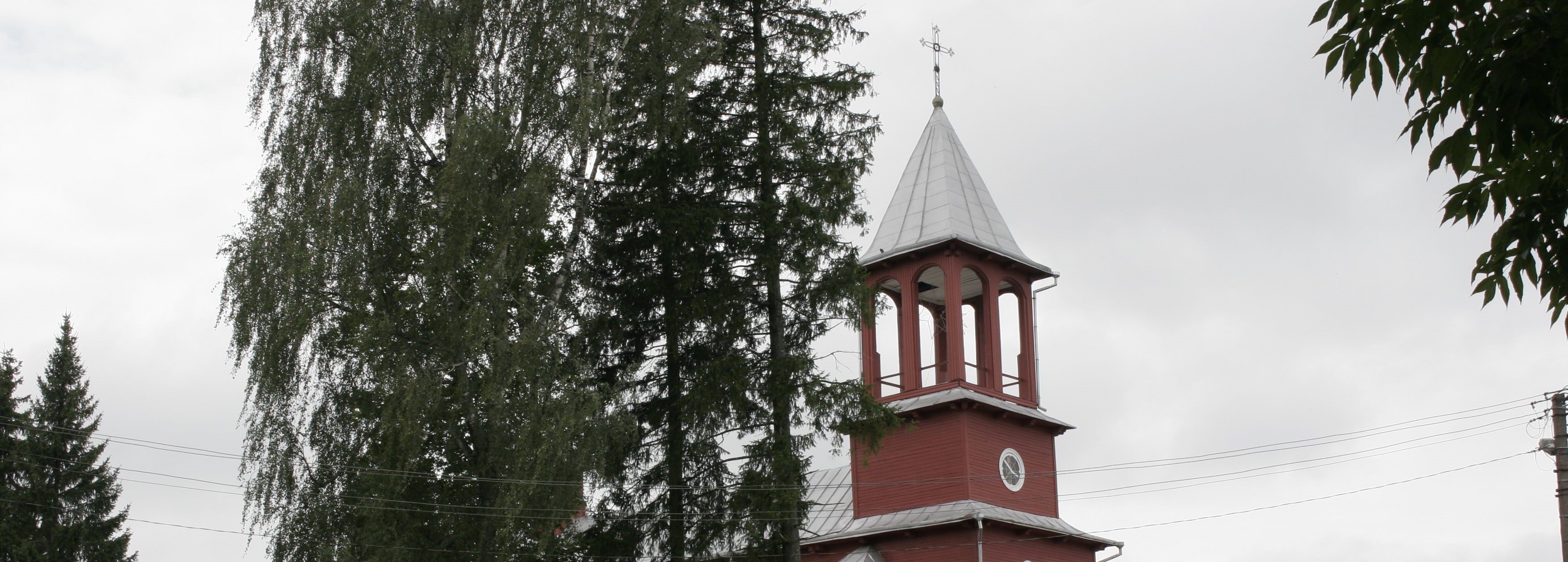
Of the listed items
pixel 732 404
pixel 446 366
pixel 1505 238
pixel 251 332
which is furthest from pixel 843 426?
pixel 1505 238

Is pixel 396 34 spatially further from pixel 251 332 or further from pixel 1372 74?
pixel 1372 74

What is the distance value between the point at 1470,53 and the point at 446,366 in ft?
46.7

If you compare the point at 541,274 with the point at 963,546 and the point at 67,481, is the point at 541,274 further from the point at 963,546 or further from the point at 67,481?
the point at 67,481

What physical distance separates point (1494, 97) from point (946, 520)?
57.7 ft

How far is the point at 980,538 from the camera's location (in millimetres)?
22094

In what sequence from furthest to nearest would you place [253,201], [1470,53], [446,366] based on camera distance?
[253,201]
[446,366]
[1470,53]

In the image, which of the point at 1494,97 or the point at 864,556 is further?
the point at 864,556

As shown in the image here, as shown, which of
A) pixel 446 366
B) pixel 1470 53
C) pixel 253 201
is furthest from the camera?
pixel 253 201

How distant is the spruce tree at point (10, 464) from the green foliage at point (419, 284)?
1022 cm

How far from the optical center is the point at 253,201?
62.3 feet

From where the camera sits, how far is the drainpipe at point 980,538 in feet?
72.2

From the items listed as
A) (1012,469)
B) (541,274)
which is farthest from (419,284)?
(1012,469)

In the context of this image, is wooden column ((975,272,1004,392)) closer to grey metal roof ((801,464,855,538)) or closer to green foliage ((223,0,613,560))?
grey metal roof ((801,464,855,538))

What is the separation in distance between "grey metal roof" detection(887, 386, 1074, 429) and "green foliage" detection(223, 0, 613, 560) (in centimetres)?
654
